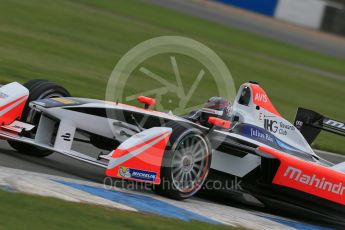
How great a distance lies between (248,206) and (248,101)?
1307 mm

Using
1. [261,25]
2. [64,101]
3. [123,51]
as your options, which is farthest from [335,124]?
[261,25]

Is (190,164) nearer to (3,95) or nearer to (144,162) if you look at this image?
(144,162)

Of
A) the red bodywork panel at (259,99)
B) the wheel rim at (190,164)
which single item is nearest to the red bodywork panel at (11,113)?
the wheel rim at (190,164)

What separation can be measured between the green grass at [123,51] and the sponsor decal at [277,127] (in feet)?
19.2

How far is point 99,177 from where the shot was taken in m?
8.54

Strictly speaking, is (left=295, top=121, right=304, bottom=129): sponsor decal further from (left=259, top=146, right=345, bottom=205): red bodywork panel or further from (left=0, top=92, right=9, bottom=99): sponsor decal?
(left=0, top=92, right=9, bottom=99): sponsor decal

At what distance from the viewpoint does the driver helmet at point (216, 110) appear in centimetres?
893

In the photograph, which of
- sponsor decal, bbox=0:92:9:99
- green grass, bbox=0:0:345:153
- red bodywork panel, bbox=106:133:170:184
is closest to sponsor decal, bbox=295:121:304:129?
red bodywork panel, bbox=106:133:170:184

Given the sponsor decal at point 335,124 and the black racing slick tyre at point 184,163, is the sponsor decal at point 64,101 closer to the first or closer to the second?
the black racing slick tyre at point 184,163

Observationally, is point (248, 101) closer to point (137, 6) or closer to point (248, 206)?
point (248, 206)

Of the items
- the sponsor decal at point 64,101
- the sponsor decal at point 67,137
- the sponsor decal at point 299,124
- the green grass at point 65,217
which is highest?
the sponsor decal at point 299,124

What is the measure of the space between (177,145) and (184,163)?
27 centimetres

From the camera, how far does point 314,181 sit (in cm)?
860

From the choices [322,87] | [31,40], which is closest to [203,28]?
[322,87]
